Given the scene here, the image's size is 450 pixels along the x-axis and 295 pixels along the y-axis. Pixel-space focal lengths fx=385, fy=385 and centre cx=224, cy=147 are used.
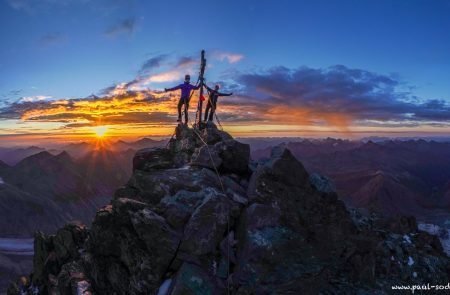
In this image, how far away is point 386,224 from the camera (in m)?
26.3

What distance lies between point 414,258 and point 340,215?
4997 millimetres

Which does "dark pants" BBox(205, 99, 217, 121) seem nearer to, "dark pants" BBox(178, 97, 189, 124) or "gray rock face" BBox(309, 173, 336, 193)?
"dark pants" BBox(178, 97, 189, 124)

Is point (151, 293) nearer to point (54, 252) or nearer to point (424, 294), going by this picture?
point (424, 294)

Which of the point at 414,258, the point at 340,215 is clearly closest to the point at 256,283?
the point at 340,215

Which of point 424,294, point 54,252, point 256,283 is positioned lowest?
point 54,252

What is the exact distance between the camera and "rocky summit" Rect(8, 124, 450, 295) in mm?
17500

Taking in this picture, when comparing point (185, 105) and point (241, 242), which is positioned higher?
point (185, 105)

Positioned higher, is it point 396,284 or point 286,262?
point 286,262

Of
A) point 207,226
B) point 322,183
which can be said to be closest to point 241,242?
point 207,226

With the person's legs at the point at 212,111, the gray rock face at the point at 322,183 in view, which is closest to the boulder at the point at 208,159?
the gray rock face at the point at 322,183

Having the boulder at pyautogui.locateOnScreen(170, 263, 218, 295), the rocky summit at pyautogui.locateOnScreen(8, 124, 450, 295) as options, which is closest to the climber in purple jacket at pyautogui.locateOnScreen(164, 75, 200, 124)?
the rocky summit at pyautogui.locateOnScreen(8, 124, 450, 295)

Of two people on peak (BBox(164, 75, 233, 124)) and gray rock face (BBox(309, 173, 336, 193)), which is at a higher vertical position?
two people on peak (BBox(164, 75, 233, 124))

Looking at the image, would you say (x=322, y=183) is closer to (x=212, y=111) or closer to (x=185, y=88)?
(x=212, y=111)

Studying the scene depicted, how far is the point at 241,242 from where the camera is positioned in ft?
60.5
